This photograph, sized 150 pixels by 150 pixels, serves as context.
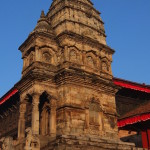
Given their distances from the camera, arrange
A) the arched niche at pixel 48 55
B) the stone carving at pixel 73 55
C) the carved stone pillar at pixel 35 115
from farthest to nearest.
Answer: the stone carving at pixel 73 55
the arched niche at pixel 48 55
the carved stone pillar at pixel 35 115

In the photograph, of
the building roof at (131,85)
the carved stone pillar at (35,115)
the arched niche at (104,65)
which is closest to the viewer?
the carved stone pillar at (35,115)

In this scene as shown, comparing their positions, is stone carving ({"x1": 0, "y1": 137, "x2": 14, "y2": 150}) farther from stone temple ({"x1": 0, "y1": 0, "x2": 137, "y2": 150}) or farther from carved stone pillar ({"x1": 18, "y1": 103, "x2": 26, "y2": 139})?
carved stone pillar ({"x1": 18, "y1": 103, "x2": 26, "y2": 139})

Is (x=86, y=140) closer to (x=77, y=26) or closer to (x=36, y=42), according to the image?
(x=36, y=42)

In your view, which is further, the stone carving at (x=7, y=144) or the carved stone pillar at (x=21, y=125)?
the carved stone pillar at (x=21, y=125)

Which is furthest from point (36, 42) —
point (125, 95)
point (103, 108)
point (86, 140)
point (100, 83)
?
point (125, 95)

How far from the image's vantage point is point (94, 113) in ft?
60.9

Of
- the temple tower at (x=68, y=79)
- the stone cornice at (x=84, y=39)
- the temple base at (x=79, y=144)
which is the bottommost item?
the temple base at (x=79, y=144)

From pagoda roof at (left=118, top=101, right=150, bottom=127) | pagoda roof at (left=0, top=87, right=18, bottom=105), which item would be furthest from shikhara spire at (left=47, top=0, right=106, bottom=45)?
pagoda roof at (left=0, top=87, right=18, bottom=105)

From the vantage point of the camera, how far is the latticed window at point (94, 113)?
59.9 ft

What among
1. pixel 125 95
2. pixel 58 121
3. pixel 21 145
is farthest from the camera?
pixel 125 95

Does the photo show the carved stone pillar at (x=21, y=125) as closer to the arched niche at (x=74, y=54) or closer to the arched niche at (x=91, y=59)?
the arched niche at (x=74, y=54)

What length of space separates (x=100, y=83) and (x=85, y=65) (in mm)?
1723

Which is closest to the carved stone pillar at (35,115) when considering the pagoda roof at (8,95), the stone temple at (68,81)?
the stone temple at (68,81)

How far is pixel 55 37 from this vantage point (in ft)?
66.7
